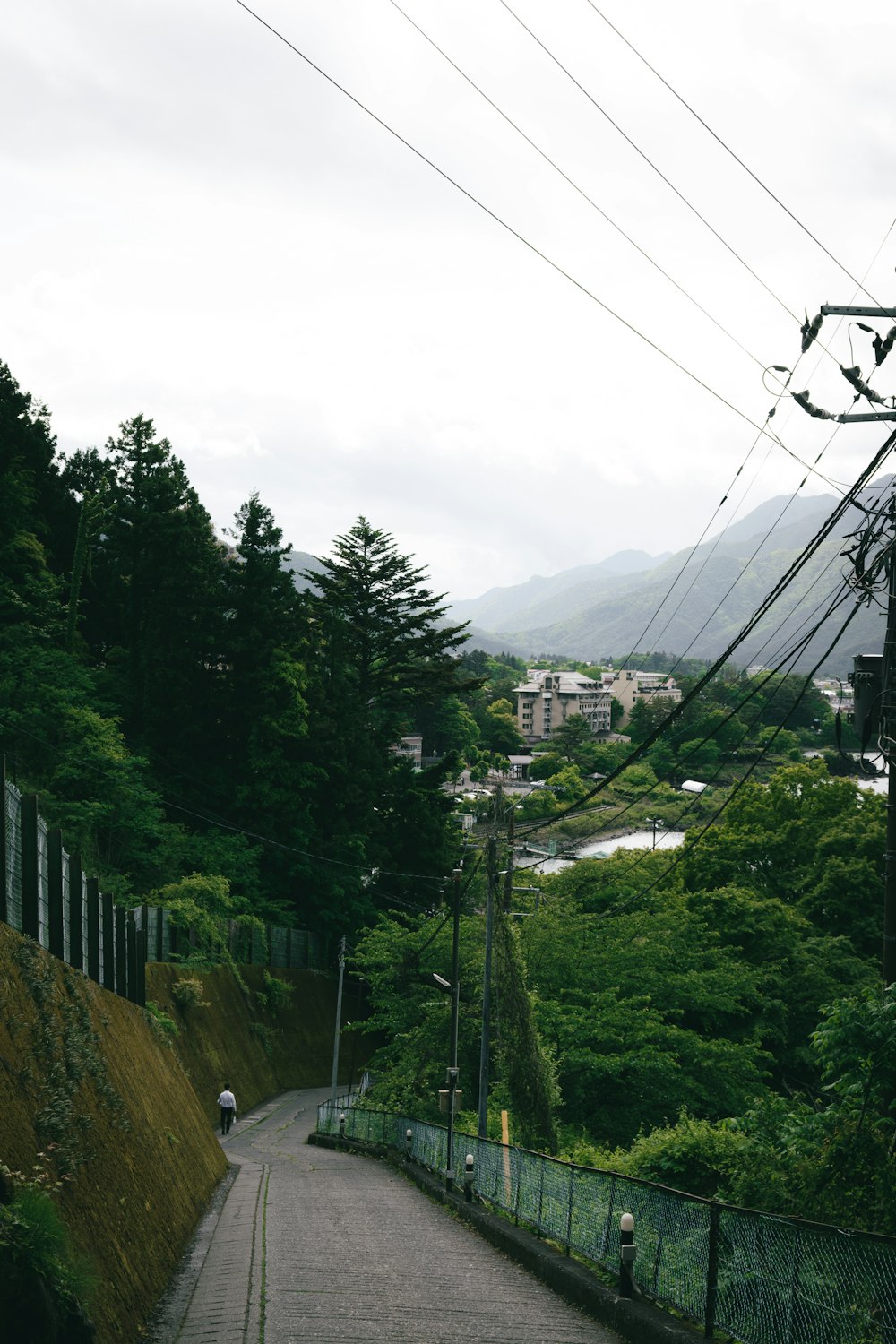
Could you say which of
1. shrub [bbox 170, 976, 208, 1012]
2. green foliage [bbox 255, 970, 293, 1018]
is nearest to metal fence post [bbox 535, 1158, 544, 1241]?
shrub [bbox 170, 976, 208, 1012]

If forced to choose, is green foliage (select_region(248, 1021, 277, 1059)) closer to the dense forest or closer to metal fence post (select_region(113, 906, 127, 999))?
the dense forest

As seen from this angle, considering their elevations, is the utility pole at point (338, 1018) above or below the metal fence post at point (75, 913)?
below

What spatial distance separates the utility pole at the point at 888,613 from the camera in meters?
11.4

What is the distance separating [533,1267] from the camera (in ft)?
41.8

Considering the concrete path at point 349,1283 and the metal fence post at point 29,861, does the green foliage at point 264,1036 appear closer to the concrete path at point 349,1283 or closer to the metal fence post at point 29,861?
the concrete path at point 349,1283

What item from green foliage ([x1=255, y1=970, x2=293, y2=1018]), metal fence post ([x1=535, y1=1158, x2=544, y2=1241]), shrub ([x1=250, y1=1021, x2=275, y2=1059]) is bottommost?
shrub ([x1=250, y1=1021, x2=275, y2=1059])

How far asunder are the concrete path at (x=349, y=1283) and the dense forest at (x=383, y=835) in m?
4.51

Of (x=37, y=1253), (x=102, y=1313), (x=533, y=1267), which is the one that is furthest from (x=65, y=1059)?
(x=533, y=1267)

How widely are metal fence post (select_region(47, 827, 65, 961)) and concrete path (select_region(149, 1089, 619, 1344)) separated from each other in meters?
3.56

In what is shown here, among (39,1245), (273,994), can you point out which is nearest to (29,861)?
(39,1245)

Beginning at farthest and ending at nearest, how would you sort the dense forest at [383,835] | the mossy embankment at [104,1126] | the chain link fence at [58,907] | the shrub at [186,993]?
the shrub at [186,993]
the dense forest at [383,835]
the chain link fence at [58,907]
the mossy embankment at [104,1126]

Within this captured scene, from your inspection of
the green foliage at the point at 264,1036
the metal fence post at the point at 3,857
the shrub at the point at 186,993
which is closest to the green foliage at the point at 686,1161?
the metal fence post at the point at 3,857

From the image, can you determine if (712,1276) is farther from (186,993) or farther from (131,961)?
(186,993)

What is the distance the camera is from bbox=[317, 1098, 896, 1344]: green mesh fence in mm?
6941
